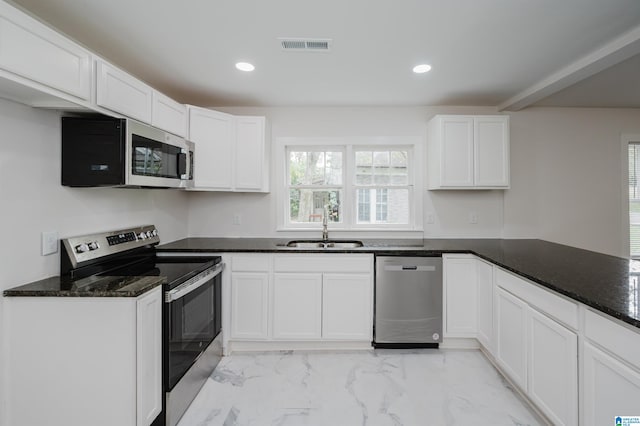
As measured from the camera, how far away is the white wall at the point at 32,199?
1.51 m

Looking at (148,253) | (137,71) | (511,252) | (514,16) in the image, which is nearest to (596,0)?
(514,16)

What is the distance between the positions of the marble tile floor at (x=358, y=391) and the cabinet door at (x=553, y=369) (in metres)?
0.32

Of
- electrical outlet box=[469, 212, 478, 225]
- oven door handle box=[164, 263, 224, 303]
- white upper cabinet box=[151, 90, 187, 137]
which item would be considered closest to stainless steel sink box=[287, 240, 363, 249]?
oven door handle box=[164, 263, 224, 303]

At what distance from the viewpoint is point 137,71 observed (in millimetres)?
2537

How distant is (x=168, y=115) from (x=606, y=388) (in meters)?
3.13

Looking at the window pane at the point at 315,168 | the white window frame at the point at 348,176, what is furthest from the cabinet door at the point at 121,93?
the window pane at the point at 315,168

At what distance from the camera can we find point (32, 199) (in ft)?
5.37

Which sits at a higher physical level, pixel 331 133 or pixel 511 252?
pixel 331 133

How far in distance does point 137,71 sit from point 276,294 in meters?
2.26

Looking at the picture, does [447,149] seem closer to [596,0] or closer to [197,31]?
[596,0]

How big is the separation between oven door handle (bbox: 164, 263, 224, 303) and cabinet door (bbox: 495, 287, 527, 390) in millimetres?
2174

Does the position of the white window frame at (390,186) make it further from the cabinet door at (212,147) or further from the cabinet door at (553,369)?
the cabinet door at (553,369)

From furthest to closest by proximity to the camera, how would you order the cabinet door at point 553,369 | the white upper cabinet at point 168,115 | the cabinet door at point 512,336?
the white upper cabinet at point 168,115, the cabinet door at point 512,336, the cabinet door at point 553,369

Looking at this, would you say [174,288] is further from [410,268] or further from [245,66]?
[410,268]
